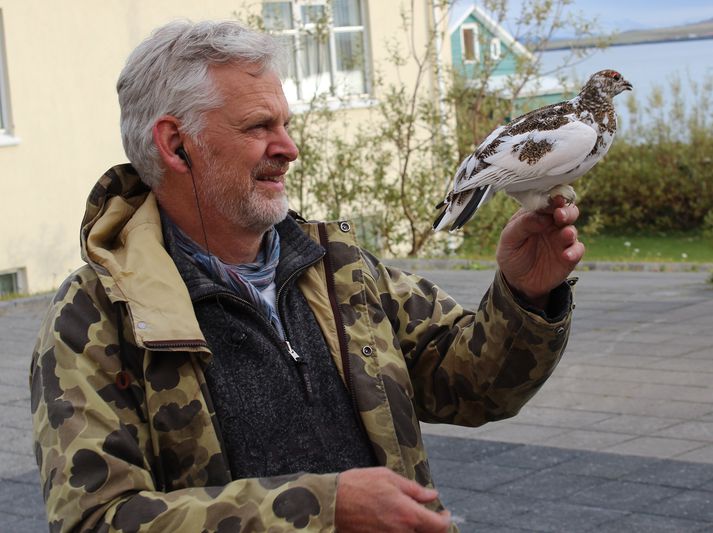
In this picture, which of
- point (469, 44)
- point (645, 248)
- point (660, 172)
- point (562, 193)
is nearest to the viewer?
point (562, 193)

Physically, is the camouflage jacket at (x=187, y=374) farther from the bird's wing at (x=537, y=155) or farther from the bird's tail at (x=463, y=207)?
the bird's wing at (x=537, y=155)

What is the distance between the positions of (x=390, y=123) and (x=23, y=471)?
10.5 metres

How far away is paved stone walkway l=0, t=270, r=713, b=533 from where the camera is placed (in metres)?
5.39

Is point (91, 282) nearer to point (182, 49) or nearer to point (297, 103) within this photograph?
point (182, 49)

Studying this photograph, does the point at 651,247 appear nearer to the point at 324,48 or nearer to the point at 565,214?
the point at 324,48

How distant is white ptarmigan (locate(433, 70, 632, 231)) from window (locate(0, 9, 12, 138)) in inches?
506

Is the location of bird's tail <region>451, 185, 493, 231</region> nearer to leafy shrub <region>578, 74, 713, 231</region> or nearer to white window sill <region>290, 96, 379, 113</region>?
white window sill <region>290, 96, 379, 113</region>

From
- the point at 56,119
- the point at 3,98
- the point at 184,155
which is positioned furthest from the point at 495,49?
the point at 184,155

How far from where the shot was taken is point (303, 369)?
278cm

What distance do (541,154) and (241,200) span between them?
0.73 meters

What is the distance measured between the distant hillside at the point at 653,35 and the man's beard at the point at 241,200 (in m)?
13.6

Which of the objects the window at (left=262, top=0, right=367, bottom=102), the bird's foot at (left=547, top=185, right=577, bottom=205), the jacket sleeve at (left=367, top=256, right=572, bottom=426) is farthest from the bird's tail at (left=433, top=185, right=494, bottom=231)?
the window at (left=262, top=0, right=367, bottom=102)

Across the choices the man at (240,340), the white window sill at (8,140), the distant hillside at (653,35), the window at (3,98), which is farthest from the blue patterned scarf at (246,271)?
the distant hillside at (653,35)

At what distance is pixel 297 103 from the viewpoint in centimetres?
1784
